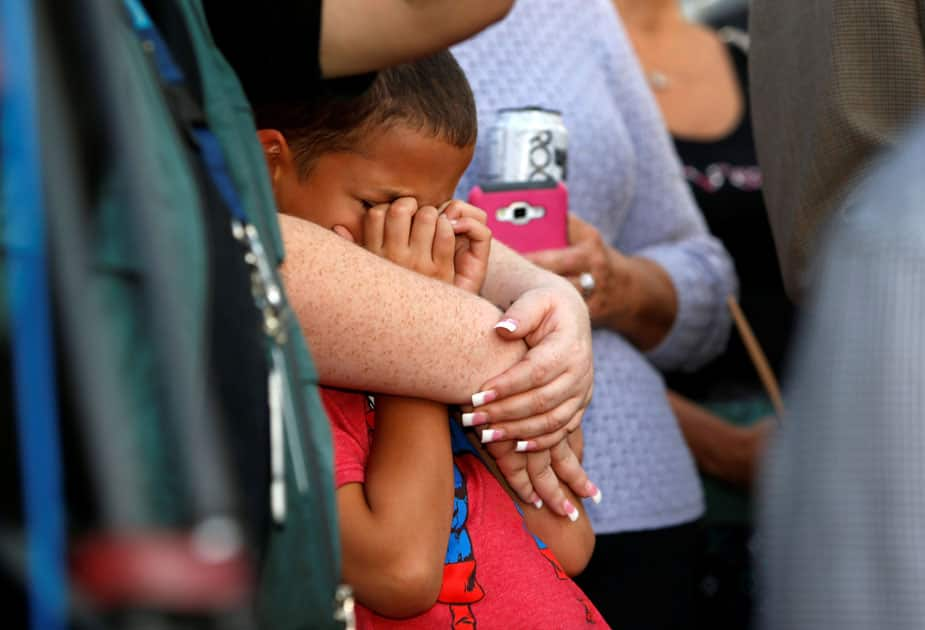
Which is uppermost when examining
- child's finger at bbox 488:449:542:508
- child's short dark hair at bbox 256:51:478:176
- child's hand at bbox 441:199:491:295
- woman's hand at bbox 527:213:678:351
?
child's short dark hair at bbox 256:51:478:176

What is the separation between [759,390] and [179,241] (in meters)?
1.94

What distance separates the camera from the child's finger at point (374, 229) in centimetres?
132

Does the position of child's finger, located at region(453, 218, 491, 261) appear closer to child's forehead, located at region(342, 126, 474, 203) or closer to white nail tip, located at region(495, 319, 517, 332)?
child's forehead, located at region(342, 126, 474, 203)

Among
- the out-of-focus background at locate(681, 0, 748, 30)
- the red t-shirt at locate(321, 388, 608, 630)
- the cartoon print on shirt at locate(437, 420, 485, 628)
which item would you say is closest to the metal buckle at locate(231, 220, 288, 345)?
the red t-shirt at locate(321, 388, 608, 630)

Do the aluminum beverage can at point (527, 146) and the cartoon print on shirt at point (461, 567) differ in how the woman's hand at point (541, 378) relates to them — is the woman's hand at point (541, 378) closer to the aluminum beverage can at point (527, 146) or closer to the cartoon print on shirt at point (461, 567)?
the cartoon print on shirt at point (461, 567)

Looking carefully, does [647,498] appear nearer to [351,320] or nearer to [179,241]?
[351,320]

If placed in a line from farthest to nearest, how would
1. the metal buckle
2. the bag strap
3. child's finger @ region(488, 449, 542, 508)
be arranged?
1. child's finger @ region(488, 449, 542, 508)
2. the metal buckle
3. the bag strap

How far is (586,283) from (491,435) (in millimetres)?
573

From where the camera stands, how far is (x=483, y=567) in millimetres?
1282

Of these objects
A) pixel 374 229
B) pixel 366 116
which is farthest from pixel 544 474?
pixel 366 116

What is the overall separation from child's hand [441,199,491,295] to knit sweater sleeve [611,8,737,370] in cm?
77

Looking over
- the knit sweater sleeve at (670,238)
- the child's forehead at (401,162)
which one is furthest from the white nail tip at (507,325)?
the knit sweater sleeve at (670,238)

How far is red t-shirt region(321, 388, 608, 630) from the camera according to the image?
123 cm

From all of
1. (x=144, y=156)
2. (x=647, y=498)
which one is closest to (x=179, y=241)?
(x=144, y=156)
